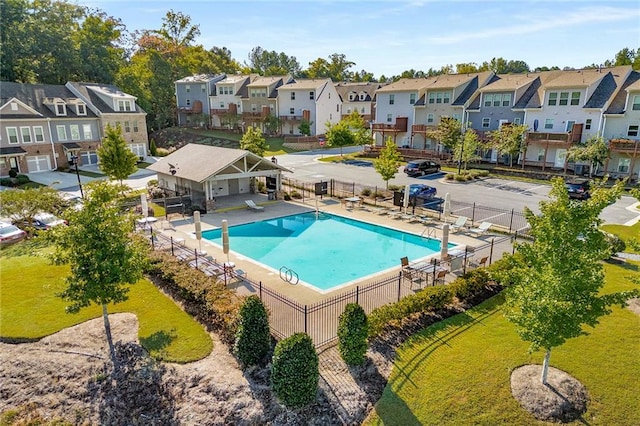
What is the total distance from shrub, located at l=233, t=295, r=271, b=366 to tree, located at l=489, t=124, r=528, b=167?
38.4 metres

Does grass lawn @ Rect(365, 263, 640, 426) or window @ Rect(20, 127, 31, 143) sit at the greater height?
window @ Rect(20, 127, 31, 143)

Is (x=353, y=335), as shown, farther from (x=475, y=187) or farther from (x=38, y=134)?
(x=38, y=134)

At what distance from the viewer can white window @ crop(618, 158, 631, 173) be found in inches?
1491

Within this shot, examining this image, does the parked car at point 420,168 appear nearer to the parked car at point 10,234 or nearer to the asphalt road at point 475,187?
the asphalt road at point 475,187

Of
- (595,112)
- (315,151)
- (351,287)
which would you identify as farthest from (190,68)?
(351,287)

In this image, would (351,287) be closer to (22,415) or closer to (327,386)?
(327,386)

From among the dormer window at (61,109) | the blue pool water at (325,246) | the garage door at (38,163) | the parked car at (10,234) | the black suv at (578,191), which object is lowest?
the blue pool water at (325,246)

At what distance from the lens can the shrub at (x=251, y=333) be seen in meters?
11.8

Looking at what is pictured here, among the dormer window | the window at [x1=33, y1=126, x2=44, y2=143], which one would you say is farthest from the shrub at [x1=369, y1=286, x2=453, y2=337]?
the dormer window

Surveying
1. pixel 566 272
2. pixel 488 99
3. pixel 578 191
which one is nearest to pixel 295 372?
pixel 566 272

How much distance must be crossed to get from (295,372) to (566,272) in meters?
7.21

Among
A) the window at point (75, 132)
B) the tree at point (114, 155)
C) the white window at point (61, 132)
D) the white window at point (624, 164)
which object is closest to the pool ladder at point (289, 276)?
the tree at point (114, 155)

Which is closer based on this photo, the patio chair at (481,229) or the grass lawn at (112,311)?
the grass lawn at (112,311)

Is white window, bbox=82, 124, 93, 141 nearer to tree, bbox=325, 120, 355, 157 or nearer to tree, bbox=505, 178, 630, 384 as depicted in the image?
tree, bbox=325, 120, 355, 157
